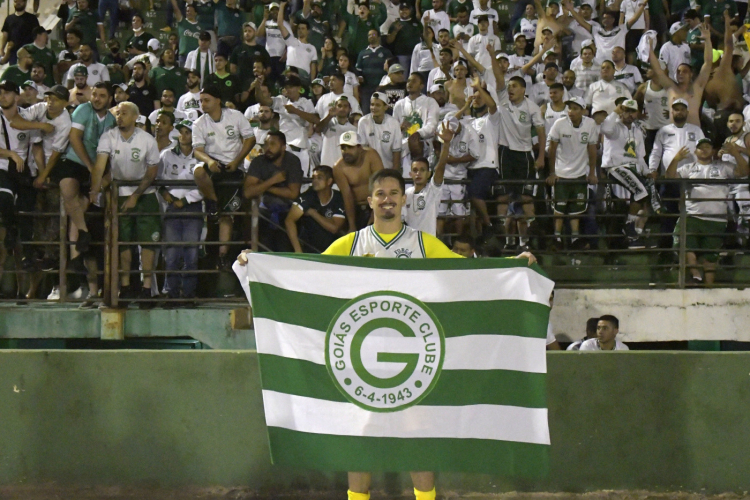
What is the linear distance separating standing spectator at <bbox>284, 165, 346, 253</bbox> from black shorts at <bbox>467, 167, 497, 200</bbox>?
5.65 feet

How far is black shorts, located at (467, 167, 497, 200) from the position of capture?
11.1 m

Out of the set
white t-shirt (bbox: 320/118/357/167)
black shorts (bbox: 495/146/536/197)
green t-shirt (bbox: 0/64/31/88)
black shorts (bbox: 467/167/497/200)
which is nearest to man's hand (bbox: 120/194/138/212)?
white t-shirt (bbox: 320/118/357/167)

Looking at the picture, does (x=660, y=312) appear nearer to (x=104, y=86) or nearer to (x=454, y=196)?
(x=454, y=196)

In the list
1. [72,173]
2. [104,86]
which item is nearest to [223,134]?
[104,86]

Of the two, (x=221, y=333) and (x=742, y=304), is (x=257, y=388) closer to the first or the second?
(x=221, y=333)

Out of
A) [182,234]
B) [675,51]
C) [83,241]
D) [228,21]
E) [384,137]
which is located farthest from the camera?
[228,21]

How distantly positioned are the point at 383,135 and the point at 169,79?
4393 mm

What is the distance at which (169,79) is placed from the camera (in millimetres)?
14211

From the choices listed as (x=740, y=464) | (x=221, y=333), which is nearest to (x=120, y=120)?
(x=221, y=333)

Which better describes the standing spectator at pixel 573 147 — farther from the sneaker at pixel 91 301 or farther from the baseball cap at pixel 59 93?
the baseball cap at pixel 59 93

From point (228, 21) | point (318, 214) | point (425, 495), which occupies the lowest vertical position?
point (425, 495)

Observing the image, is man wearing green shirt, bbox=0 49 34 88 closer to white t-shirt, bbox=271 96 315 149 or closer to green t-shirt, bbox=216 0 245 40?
green t-shirt, bbox=216 0 245 40

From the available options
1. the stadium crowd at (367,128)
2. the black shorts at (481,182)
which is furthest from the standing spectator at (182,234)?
the black shorts at (481,182)

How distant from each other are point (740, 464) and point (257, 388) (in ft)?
11.2
